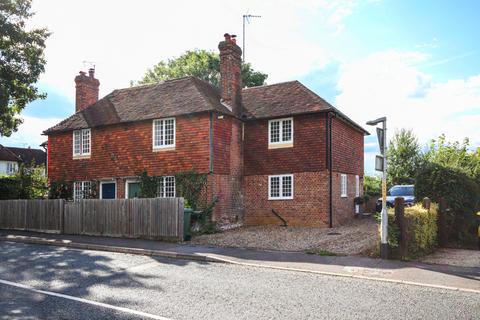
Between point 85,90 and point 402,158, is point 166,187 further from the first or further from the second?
point 402,158

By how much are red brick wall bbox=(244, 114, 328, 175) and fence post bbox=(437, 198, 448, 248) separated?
6207mm

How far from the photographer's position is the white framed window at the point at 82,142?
24.1m

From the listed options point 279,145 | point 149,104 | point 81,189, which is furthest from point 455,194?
point 81,189

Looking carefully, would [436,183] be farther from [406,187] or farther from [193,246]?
[193,246]

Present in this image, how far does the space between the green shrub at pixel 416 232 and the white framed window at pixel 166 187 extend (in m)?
11.6

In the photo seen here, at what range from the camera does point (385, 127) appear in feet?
39.5

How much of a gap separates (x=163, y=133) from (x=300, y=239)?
9.21 meters

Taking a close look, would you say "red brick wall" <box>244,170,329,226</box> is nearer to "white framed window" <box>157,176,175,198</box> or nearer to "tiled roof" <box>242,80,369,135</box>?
"tiled roof" <box>242,80,369,135</box>

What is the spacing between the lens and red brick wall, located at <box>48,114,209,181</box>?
65.9 ft

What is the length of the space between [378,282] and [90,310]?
586cm

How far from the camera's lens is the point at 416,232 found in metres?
12.4

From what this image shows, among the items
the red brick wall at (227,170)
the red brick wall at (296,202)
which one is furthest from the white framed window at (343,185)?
the red brick wall at (227,170)

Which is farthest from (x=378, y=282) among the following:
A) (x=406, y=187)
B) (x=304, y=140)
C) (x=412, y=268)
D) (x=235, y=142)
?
(x=406, y=187)

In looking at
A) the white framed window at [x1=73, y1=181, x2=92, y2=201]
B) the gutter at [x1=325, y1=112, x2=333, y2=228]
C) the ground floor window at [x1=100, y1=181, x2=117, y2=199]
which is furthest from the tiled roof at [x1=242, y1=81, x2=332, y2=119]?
the white framed window at [x1=73, y1=181, x2=92, y2=201]
